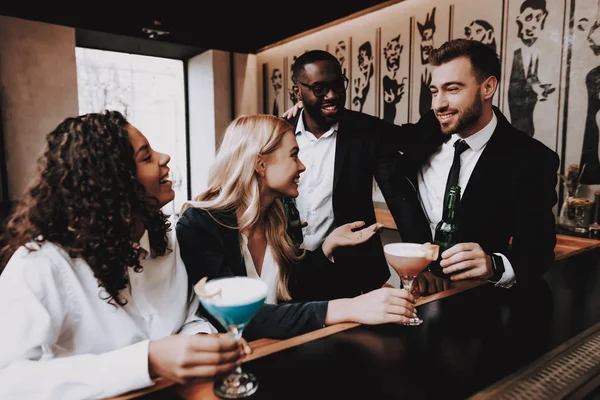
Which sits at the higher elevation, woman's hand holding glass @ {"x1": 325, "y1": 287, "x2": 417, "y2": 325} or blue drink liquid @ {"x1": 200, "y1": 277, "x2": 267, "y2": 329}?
blue drink liquid @ {"x1": 200, "y1": 277, "x2": 267, "y2": 329}

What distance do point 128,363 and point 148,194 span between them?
55 centimetres

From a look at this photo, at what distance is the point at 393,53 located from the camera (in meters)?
4.14

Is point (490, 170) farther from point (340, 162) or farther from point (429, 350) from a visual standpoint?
point (429, 350)

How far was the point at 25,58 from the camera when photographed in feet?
14.0

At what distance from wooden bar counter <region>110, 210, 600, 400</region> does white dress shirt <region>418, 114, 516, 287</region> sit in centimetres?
→ 71

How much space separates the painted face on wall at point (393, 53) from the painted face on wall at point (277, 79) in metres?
1.71

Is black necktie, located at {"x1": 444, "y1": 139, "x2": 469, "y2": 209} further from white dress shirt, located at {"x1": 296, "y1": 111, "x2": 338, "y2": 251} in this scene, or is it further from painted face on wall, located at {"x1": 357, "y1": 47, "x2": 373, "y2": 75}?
painted face on wall, located at {"x1": 357, "y1": 47, "x2": 373, "y2": 75}

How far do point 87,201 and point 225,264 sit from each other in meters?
0.57

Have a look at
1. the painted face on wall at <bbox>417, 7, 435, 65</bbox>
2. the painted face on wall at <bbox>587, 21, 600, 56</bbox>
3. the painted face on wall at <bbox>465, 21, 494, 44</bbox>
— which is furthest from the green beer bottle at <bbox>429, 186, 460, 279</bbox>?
the painted face on wall at <bbox>417, 7, 435, 65</bbox>

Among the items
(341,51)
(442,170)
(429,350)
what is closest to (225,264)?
(429,350)

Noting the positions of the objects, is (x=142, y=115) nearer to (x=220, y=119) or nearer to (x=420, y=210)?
(x=220, y=119)

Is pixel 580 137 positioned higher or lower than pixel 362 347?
higher

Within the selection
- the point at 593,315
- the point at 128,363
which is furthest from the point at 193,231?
the point at 593,315

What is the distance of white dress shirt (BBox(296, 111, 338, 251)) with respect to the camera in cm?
271
